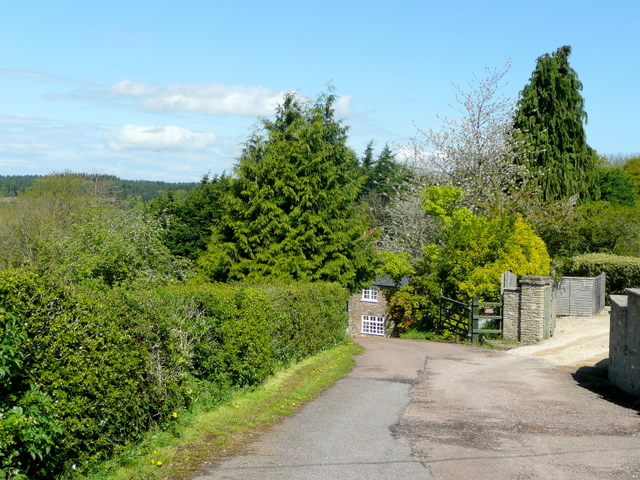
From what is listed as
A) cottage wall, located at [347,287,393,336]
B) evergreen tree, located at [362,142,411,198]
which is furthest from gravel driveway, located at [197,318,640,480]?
evergreen tree, located at [362,142,411,198]

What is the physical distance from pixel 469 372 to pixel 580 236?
27.2m

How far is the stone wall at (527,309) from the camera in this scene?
899 inches

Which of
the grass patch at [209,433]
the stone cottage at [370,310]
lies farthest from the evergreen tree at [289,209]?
the stone cottage at [370,310]

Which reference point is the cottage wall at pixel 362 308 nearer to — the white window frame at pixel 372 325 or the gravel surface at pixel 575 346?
the white window frame at pixel 372 325

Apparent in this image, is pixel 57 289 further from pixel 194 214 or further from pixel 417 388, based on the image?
pixel 194 214

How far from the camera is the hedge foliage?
572cm

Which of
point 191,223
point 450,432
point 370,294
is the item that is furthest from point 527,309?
Answer: point 191,223

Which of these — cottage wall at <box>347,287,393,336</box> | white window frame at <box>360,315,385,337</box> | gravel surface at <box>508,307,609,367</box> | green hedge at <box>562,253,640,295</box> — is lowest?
white window frame at <box>360,315,385,337</box>

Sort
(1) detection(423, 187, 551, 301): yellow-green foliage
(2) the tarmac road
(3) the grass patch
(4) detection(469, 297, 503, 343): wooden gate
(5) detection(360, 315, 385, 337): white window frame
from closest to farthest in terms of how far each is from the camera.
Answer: (3) the grass patch → (2) the tarmac road → (4) detection(469, 297, 503, 343): wooden gate → (1) detection(423, 187, 551, 301): yellow-green foliage → (5) detection(360, 315, 385, 337): white window frame

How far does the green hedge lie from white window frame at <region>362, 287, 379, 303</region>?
14360 millimetres

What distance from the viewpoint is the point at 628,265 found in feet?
110

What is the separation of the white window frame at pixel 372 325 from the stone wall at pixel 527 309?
22.6m

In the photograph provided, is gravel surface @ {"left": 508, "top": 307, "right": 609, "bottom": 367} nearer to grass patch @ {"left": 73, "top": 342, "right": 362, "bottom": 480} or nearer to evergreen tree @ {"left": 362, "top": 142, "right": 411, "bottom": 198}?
grass patch @ {"left": 73, "top": 342, "right": 362, "bottom": 480}

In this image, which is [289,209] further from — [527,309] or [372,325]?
[372,325]
